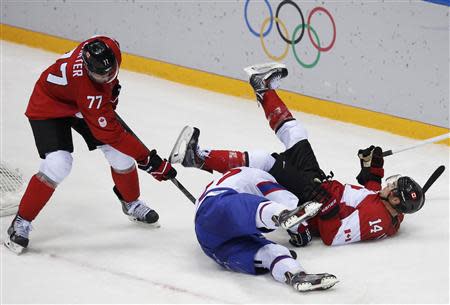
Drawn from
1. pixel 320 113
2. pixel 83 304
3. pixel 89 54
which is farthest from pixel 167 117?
pixel 83 304

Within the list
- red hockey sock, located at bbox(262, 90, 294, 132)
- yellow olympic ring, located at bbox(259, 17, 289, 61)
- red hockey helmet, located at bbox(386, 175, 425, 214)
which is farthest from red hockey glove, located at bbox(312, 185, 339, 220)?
yellow olympic ring, located at bbox(259, 17, 289, 61)

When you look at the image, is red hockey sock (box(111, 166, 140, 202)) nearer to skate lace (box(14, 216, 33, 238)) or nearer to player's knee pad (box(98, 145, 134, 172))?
player's knee pad (box(98, 145, 134, 172))

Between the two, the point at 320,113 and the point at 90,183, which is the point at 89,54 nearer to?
Answer: the point at 90,183

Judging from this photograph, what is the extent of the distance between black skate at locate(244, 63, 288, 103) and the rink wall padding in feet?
3.85

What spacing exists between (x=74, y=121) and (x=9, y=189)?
1.97ft

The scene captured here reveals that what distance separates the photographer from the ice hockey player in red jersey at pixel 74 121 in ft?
12.7

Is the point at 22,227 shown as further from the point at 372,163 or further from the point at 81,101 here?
the point at 372,163

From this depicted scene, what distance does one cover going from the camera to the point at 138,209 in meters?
4.35

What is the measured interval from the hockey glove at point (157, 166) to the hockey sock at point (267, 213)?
0.56 metres

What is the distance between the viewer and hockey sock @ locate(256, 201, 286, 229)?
3520mm

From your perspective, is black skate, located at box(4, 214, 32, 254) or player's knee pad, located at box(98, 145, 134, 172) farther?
player's knee pad, located at box(98, 145, 134, 172)

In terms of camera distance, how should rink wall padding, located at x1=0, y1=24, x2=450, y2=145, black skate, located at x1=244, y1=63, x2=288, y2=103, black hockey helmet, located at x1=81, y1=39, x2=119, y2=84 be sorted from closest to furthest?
black hockey helmet, located at x1=81, y1=39, x2=119, y2=84
black skate, located at x1=244, y1=63, x2=288, y2=103
rink wall padding, located at x1=0, y1=24, x2=450, y2=145

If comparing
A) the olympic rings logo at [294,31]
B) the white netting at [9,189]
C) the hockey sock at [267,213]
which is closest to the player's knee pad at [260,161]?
the hockey sock at [267,213]

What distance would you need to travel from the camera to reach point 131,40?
6.67 m
